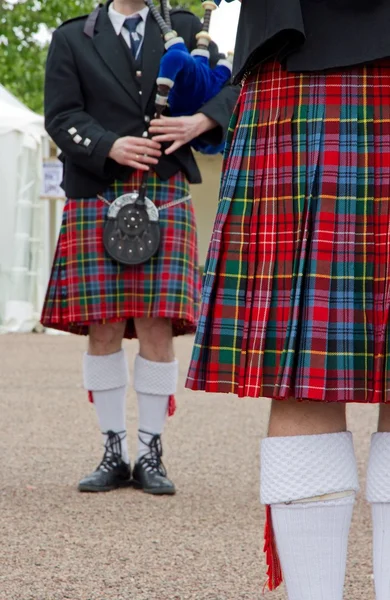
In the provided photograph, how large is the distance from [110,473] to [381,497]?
1891 mm

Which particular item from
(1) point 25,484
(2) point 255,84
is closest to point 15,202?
(1) point 25,484

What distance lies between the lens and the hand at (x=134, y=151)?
11.0 ft

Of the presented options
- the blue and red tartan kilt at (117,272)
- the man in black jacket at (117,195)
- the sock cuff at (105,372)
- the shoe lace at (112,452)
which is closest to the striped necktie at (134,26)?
the man in black jacket at (117,195)

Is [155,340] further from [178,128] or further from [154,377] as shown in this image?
[178,128]

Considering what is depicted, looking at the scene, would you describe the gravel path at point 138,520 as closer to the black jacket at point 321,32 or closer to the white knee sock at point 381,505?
the white knee sock at point 381,505

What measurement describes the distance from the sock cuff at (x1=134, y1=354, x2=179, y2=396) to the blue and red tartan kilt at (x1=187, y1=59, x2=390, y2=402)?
1.79m

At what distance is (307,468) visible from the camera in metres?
1.72

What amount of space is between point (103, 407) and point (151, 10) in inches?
48.0

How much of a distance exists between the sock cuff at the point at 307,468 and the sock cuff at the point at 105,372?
1.89m

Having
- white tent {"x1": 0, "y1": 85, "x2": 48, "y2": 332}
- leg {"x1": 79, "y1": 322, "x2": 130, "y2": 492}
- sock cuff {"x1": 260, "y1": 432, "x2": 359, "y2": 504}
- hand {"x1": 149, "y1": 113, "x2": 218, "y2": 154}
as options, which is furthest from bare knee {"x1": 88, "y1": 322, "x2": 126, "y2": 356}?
white tent {"x1": 0, "y1": 85, "x2": 48, "y2": 332}

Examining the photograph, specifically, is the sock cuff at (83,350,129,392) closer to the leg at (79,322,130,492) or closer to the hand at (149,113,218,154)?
the leg at (79,322,130,492)

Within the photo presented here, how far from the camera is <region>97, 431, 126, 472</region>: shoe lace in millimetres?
3553

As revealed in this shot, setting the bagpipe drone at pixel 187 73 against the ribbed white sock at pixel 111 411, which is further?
the ribbed white sock at pixel 111 411

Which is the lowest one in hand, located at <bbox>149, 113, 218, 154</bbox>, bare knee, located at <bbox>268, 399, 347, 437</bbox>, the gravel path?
the gravel path
